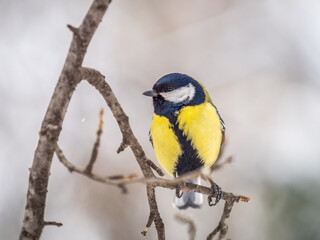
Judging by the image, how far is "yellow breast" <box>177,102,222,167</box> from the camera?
2580 mm

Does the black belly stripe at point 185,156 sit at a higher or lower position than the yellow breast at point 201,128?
lower

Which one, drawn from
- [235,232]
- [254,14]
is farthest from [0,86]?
[254,14]

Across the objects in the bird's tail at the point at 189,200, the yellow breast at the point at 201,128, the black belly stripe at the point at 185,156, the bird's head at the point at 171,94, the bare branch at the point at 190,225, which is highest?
the bird's head at the point at 171,94

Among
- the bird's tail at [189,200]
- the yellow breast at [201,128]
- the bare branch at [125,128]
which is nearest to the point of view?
the bare branch at [125,128]

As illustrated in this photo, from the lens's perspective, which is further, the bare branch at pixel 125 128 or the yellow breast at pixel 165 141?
the yellow breast at pixel 165 141

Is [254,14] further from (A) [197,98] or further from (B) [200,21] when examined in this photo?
(A) [197,98]

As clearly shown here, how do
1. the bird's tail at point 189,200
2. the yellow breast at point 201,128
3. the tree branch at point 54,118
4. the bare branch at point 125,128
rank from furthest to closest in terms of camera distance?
1. the bird's tail at point 189,200
2. the yellow breast at point 201,128
3. the bare branch at point 125,128
4. the tree branch at point 54,118

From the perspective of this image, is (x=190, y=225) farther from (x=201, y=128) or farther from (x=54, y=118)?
(x=54, y=118)

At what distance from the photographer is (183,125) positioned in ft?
8.46

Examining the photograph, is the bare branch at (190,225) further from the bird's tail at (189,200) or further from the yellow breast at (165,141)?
the bird's tail at (189,200)

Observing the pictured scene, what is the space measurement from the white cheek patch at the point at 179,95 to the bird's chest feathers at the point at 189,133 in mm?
83

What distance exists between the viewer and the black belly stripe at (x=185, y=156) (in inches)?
102

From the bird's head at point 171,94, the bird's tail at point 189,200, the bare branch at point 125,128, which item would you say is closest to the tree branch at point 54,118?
the bare branch at point 125,128

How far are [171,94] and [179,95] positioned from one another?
2.4 inches
